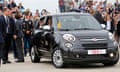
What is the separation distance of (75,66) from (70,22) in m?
1.41

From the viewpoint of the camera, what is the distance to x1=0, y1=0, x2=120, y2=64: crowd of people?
17.2m

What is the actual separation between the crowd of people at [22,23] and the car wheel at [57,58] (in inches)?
62.8

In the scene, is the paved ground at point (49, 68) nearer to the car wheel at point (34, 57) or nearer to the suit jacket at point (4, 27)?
the car wheel at point (34, 57)

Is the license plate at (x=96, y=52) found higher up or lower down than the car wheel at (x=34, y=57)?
higher up

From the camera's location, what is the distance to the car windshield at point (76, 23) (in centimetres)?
1552

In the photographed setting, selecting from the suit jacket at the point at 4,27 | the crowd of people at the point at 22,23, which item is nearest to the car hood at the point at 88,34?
the suit jacket at the point at 4,27

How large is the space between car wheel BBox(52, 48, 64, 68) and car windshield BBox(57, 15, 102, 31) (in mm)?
856

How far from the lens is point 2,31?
15344 millimetres

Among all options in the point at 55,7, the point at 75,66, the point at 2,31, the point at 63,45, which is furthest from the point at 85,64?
the point at 55,7

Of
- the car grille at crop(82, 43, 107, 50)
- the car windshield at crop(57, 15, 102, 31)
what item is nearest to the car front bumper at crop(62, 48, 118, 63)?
the car grille at crop(82, 43, 107, 50)

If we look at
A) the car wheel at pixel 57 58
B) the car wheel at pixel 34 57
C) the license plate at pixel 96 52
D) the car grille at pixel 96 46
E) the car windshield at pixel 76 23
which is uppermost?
the car windshield at pixel 76 23

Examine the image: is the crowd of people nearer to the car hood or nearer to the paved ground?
the paved ground

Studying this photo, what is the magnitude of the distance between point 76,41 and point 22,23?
15.8ft

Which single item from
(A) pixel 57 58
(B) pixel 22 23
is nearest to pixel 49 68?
(A) pixel 57 58
